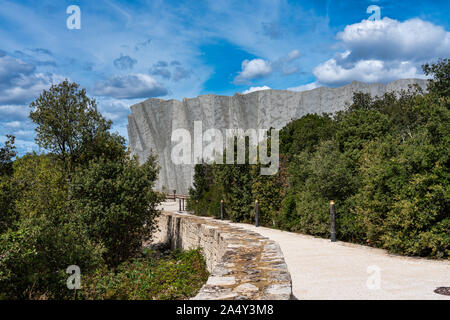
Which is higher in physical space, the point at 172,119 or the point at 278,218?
the point at 172,119

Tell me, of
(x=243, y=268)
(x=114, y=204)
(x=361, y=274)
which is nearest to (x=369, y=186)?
(x=361, y=274)

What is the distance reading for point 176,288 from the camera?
7969 millimetres

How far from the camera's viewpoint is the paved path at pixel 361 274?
16.6 feet

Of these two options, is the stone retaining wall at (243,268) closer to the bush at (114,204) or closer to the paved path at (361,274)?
the paved path at (361,274)

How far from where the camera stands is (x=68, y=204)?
1130cm

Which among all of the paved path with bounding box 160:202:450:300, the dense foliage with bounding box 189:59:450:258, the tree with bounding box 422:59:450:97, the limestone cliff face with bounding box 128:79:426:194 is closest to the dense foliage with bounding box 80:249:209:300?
the paved path with bounding box 160:202:450:300

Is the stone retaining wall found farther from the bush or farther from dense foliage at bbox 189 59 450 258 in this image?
dense foliage at bbox 189 59 450 258

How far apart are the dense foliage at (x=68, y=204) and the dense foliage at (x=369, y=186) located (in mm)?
5250

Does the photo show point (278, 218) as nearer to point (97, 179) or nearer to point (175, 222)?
point (175, 222)

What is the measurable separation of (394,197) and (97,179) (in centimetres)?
806

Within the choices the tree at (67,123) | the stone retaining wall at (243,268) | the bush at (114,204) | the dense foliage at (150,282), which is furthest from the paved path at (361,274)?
the tree at (67,123)

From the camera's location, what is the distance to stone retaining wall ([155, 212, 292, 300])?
3695 mm

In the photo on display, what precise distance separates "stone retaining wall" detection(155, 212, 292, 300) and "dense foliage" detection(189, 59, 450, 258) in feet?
10.6
